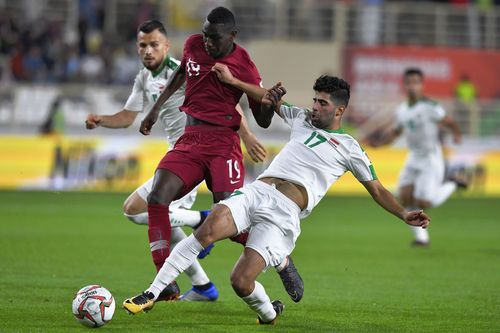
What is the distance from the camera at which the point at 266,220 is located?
8.53 m

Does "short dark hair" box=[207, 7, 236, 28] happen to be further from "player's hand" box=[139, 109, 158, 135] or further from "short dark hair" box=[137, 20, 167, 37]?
"short dark hair" box=[137, 20, 167, 37]

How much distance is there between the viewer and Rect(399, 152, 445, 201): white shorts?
16609 mm

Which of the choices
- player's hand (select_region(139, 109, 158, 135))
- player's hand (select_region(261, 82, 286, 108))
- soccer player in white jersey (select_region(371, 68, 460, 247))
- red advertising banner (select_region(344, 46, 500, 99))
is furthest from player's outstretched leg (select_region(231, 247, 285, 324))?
red advertising banner (select_region(344, 46, 500, 99))

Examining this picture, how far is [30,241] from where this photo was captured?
1488cm

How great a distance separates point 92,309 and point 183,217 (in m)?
2.37

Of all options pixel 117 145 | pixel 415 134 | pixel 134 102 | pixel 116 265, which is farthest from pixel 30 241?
pixel 117 145

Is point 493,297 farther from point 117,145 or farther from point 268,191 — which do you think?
point 117,145

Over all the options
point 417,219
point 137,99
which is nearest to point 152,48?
point 137,99

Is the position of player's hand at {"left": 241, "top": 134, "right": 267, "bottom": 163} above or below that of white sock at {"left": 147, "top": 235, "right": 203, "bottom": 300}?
above

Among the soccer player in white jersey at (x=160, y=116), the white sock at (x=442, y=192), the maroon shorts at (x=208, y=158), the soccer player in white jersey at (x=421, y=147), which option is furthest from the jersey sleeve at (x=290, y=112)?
the white sock at (x=442, y=192)

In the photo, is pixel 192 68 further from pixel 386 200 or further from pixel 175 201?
pixel 386 200

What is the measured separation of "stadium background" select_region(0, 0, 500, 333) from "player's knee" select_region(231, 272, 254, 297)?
0.36 m

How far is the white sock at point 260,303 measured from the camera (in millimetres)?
8414

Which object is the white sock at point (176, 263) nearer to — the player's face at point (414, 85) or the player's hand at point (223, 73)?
the player's hand at point (223, 73)
